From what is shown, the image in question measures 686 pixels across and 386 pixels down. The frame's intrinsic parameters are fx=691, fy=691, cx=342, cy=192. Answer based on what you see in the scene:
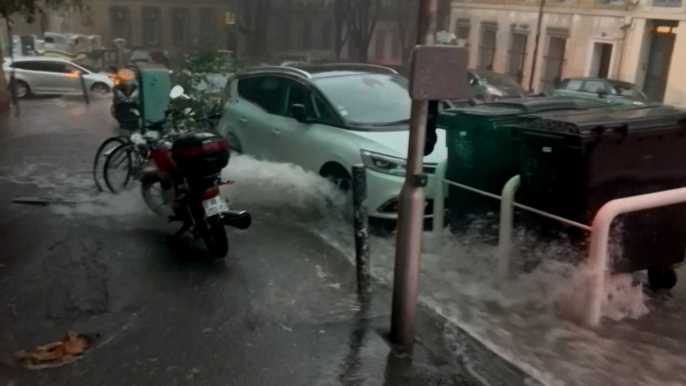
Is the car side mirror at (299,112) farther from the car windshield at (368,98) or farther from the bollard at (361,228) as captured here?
the bollard at (361,228)

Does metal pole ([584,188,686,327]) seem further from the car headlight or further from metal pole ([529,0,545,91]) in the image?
metal pole ([529,0,545,91])

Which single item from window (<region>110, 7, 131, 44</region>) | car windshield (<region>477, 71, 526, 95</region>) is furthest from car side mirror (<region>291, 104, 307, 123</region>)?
window (<region>110, 7, 131, 44</region>)

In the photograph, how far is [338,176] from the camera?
7.62 m

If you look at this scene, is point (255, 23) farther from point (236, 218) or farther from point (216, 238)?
point (216, 238)

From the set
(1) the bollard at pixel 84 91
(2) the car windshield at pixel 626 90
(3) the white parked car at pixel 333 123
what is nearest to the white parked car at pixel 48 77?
(1) the bollard at pixel 84 91

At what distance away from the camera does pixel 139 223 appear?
24.2 feet

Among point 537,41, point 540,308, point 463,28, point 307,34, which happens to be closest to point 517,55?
point 537,41

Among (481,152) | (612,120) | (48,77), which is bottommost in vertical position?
(48,77)

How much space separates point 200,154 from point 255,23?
2854 cm

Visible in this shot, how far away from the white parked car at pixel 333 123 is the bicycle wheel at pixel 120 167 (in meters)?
1.57

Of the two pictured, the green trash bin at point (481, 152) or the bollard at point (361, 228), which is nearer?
the bollard at point (361, 228)

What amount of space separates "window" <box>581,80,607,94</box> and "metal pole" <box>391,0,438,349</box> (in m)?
16.4

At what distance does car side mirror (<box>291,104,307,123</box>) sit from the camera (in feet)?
25.9

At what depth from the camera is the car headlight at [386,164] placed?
273 inches
